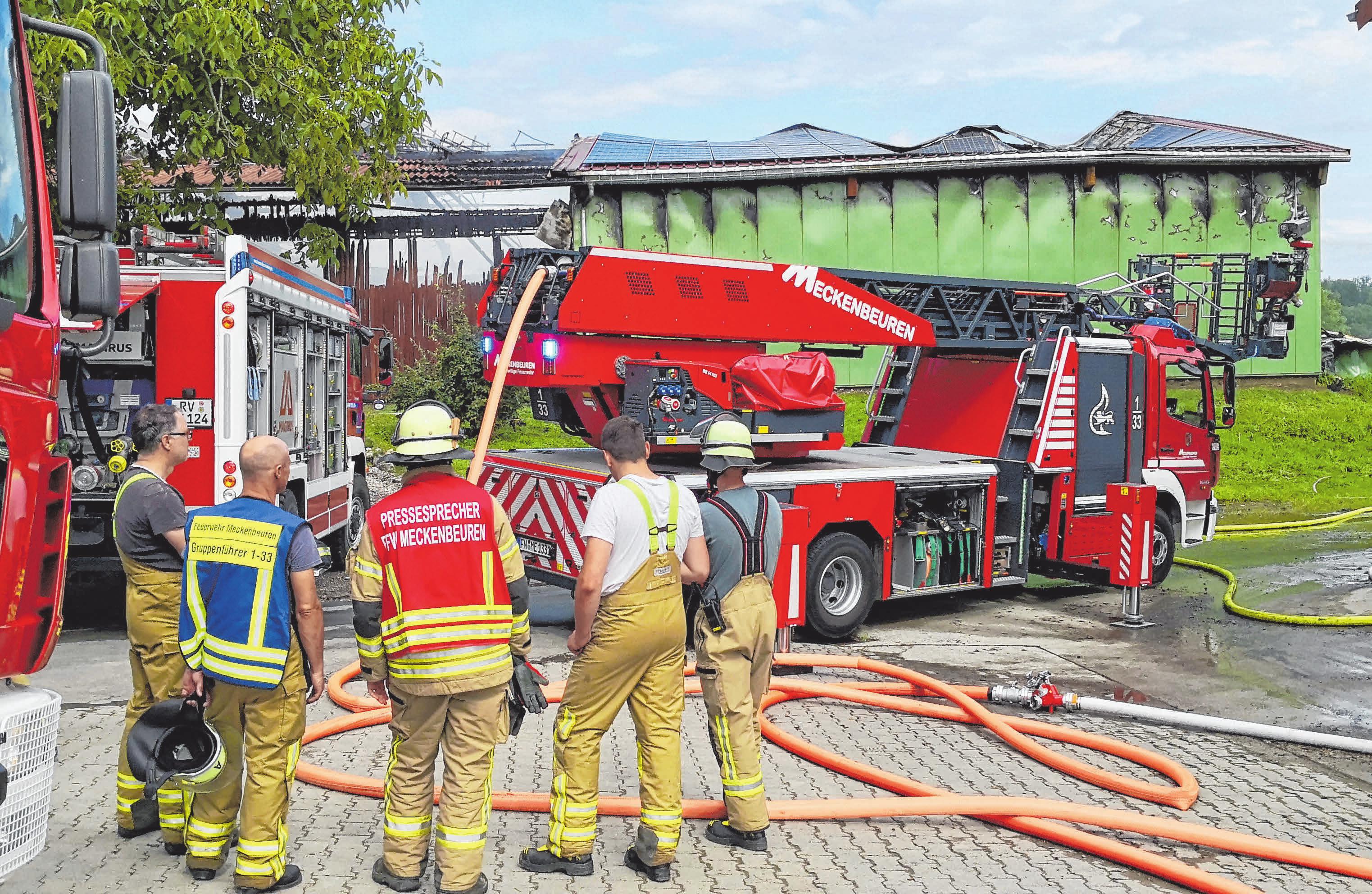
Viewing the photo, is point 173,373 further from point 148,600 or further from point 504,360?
point 148,600

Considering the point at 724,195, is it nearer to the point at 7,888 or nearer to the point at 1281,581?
the point at 1281,581

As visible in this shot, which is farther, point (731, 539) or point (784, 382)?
point (784, 382)

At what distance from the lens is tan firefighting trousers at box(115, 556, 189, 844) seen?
4.70 m

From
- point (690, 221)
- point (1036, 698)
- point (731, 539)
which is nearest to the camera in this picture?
point (731, 539)

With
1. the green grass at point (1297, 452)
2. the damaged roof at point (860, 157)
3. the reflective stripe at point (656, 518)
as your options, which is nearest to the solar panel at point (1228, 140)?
the damaged roof at point (860, 157)

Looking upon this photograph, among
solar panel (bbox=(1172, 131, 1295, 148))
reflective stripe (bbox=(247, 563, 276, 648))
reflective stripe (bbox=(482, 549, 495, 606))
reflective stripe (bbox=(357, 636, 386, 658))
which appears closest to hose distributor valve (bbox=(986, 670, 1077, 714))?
reflective stripe (bbox=(482, 549, 495, 606))

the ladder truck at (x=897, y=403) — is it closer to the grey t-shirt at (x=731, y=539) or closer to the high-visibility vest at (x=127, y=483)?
the grey t-shirt at (x=731, y=539)

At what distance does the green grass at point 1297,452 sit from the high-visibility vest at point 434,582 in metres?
15.5

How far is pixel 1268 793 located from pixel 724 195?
15.6 meters

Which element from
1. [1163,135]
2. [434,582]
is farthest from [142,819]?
[1163,135]

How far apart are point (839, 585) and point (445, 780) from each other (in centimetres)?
578

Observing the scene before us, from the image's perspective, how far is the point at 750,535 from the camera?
502cm

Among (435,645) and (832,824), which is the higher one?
(435,645)

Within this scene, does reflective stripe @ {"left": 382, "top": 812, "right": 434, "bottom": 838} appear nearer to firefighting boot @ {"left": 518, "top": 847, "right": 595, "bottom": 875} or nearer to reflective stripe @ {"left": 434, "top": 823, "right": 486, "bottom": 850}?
reflective stripe @ {"left": 434, "top": 823, "right": 486, "bottom": 850}
